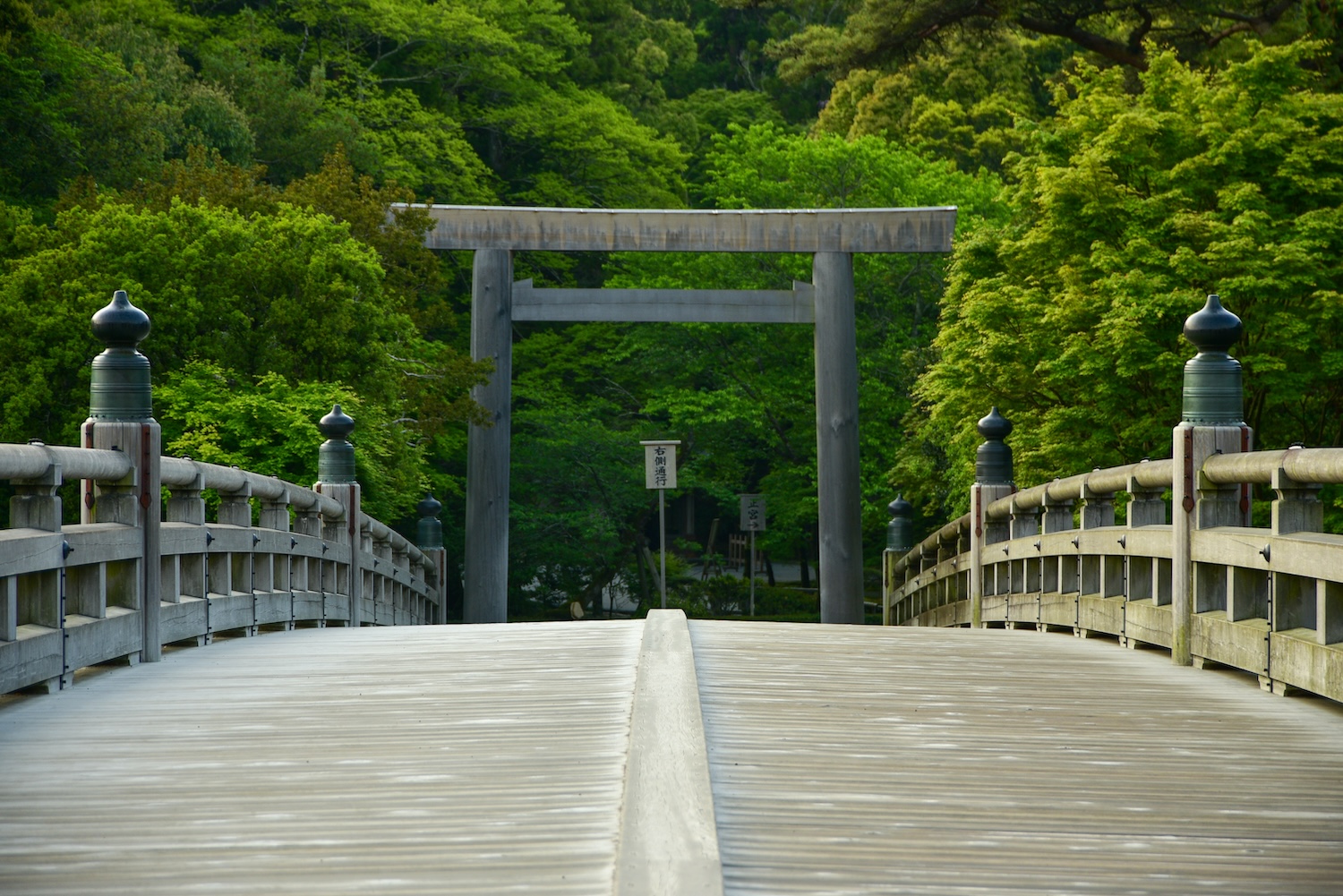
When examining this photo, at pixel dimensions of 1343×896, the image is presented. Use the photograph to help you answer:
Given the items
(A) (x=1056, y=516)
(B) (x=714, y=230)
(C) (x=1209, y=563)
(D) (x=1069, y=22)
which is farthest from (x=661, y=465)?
(C) (x=1209, y=563)

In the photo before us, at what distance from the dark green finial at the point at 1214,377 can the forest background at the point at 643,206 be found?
22.4ft

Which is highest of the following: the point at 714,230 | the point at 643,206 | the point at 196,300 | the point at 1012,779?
the point at 643,206

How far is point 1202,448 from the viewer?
656cm

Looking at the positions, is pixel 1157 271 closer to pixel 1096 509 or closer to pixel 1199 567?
Answer: pixel 1096 509

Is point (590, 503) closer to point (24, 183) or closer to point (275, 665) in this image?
point (24, 183)

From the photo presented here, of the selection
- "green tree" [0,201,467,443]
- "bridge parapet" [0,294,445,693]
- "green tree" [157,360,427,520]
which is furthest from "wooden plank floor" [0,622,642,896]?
"green tree" [0,201,467,443]

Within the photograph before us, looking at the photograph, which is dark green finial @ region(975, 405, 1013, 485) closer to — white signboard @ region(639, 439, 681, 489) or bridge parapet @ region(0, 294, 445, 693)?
bridge parapet @ region(0, 294, 445, 693)

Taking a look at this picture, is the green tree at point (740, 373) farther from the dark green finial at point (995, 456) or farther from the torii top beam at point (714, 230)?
the dark green finial at point (995, 456)

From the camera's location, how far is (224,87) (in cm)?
2498

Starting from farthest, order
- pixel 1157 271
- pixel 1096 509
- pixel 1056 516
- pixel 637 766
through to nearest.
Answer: pixel 1157 271
pixel 1056 516
pixel 1096 509
pixel 637 766

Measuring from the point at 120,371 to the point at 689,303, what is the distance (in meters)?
11.0

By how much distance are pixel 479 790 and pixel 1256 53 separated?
13729 millimetres

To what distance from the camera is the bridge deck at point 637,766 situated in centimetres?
302

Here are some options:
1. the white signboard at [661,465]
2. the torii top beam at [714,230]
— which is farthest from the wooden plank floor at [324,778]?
the white signboard at [661,465]
